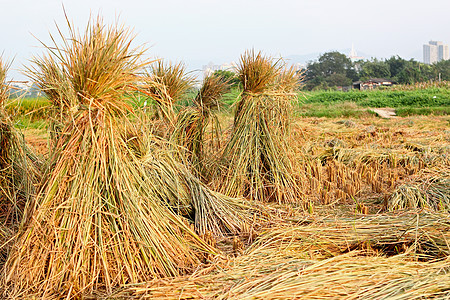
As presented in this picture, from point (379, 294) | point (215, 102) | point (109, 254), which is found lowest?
point (379, 294)

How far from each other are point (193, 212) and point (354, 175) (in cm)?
250

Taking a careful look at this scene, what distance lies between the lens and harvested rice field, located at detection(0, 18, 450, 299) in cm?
253

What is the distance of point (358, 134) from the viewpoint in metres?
9.90

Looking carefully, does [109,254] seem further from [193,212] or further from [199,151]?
[199,151]

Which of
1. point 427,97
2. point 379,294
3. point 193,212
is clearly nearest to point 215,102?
point 193,212

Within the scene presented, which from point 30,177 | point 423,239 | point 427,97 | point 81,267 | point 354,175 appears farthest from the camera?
point 427,97

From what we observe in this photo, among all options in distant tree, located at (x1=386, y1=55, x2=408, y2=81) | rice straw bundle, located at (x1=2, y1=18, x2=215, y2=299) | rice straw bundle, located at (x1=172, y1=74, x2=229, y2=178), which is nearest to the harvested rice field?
rice straw bundle, located at (x1=2, y1=18, x2=215, y2=299)

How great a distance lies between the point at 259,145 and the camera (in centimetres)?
468

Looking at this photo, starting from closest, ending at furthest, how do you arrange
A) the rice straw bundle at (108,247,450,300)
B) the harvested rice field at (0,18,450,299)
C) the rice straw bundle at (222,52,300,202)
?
the rice straw bundle at (108,247,450,300) → the harvested rice field at (0,18,450,299) → the rice straw bundle at (222,52,300,202)

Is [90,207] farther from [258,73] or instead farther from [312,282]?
[258,73]

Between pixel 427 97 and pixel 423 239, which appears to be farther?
pixel 427 97

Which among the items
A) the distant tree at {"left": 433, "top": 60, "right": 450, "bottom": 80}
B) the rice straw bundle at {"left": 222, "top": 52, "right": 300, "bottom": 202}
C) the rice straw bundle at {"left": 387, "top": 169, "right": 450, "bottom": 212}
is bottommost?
the rice straw bundle at {"left": 387, "top": 169, "right": 450, "bottom": 212}

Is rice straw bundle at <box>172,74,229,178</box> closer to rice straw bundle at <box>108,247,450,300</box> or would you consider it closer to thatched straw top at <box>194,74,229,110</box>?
thatched straw top at <box>194,74,229,110</box>

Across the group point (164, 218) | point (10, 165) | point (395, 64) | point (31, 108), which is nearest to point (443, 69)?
point (395, 64)
